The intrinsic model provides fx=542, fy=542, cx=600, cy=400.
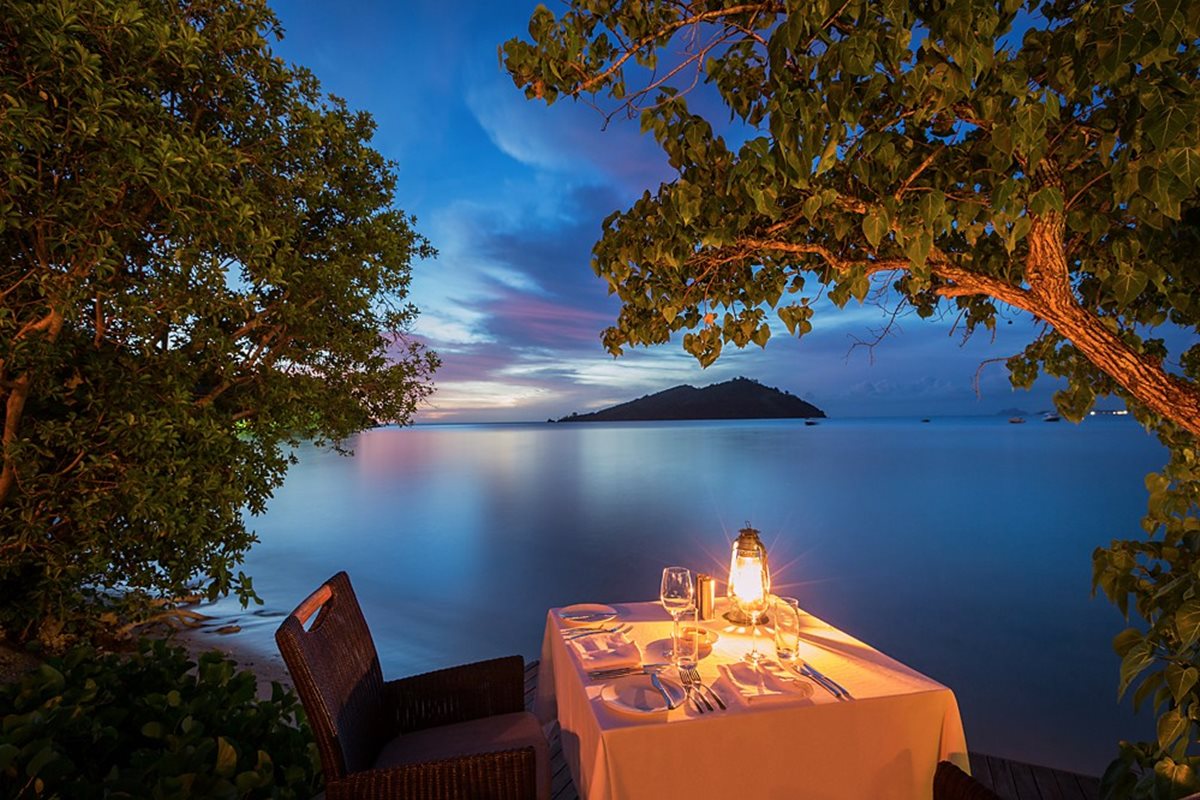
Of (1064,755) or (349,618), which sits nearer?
(349,618)

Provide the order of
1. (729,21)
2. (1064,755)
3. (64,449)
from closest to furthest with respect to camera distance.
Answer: (729,21) → (64,449) → (1064,755)

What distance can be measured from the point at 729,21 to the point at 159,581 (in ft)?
13.4

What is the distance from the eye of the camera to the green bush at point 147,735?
66.4 inches

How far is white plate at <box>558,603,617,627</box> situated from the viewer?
2.33m

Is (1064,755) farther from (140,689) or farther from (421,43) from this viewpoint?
(421,43)

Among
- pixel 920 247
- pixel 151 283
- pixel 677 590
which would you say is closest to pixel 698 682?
pixel 677 590

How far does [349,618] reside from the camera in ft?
6.73

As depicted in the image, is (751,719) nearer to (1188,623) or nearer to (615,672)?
(615,672)

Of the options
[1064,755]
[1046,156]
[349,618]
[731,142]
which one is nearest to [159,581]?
[349,618]

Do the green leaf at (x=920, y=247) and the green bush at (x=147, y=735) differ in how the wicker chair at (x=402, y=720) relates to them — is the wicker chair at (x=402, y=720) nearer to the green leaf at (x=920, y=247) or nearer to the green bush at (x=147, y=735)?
the green bush at (x=147, y=735)

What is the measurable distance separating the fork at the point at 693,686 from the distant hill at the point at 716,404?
99815mm

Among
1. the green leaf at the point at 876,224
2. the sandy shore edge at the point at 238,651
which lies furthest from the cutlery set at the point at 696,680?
the sandy shore edge at the point at 238,651

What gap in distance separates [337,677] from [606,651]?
2.97 feet

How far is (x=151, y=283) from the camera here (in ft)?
9.14
